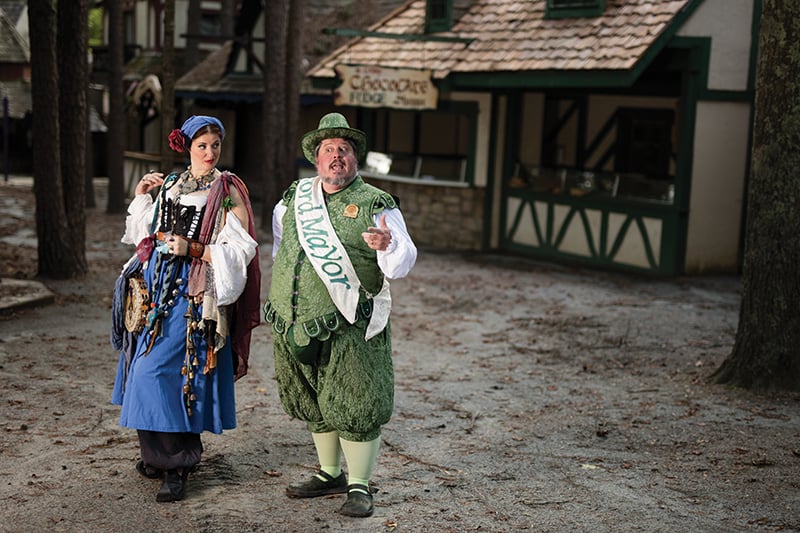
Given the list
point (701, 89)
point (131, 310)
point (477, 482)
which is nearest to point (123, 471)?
point (131, 310)

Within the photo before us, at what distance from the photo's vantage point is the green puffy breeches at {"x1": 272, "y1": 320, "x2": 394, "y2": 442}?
4.95 metres

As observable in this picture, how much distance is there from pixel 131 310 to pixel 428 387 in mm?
3228

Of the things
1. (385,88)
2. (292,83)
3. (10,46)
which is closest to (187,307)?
(385,88)

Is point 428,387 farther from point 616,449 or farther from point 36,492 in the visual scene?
point 36,492

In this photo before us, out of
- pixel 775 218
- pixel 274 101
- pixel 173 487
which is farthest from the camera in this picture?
pixel 274 101

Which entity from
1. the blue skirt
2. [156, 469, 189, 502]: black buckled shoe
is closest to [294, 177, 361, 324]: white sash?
the blue skirt

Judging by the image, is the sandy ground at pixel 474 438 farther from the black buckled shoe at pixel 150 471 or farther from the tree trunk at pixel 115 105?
the tree trunk at pixel 115 105

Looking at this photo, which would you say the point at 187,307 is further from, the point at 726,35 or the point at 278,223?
the point at 726,35

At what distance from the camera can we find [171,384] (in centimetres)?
513

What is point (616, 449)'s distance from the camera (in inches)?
255

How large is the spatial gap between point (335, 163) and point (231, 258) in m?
0.67

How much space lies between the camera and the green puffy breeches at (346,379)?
4.95 m

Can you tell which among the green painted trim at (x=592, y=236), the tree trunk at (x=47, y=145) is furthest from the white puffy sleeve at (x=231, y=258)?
the green painted trim at (x=592, y=236)

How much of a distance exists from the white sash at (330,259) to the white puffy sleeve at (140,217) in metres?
0.81
